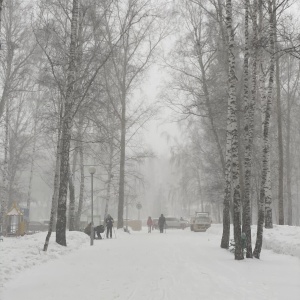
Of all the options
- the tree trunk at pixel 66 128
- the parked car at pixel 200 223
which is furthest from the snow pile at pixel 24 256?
the parked car at pixel 200 223

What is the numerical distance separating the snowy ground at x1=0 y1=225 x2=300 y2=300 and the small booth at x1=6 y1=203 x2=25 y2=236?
31.9 feet

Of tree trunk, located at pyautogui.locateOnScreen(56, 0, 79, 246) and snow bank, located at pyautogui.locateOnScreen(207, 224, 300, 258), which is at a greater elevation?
tree trunk, located at pyautogui.locateOnScreen(56, 0, 79, 246)

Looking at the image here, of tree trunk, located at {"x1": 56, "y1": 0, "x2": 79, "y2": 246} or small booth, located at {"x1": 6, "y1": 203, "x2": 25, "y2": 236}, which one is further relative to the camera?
small booth, located at {"x1": 6, "y1": 203, "x2": 25, "y2": 236}

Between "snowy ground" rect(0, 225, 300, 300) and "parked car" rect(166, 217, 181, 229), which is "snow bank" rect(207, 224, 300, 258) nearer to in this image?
"snowy ground" rect(0, 225, 300, 300)

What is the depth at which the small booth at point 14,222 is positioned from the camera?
913 inches

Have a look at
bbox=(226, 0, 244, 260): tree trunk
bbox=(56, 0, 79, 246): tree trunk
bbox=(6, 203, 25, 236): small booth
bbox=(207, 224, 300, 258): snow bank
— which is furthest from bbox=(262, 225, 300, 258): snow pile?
bbox=(6, 203, 25, 236): small booth

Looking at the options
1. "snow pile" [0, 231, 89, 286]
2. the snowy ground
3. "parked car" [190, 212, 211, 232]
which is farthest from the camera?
"parked car" [190, 212, 211, 232]

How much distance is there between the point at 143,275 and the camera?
9.26m

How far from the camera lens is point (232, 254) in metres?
14.0

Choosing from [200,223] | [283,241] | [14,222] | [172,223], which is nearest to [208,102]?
[283,241]

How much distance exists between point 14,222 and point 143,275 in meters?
20.2

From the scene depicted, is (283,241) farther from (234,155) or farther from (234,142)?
(234,142)

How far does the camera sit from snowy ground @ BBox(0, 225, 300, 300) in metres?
7.34

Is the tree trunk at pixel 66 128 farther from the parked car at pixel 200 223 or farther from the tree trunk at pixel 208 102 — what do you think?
the parked car at pixel 200 223
